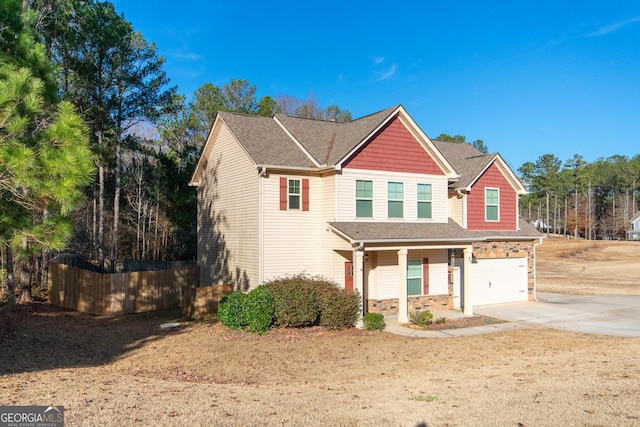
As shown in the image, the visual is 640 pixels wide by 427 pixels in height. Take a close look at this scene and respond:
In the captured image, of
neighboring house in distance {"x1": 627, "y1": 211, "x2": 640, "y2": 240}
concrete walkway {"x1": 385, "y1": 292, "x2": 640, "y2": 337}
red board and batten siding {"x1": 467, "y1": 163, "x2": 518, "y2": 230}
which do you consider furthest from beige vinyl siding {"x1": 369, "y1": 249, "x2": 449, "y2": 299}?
neighboring house in distance {"x1": 627, "y1": 211, "x2": 640, "y2": 240}

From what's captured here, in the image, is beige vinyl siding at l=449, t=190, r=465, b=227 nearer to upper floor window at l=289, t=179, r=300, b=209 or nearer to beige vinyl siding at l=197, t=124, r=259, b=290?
upper floor window at l=289, t=179, r=300, b=209

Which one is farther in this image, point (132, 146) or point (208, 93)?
point (208, 93)

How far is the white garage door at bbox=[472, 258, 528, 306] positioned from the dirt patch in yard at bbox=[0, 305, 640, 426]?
18.5 ft

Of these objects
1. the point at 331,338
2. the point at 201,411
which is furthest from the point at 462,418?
the point at 331,338

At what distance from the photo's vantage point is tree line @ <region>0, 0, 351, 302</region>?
8594 mm

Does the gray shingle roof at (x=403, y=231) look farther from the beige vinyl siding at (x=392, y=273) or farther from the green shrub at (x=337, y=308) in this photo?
the green shrub at (x=337, y=308)

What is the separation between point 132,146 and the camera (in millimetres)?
28734

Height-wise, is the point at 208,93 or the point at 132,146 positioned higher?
the point at 208,93

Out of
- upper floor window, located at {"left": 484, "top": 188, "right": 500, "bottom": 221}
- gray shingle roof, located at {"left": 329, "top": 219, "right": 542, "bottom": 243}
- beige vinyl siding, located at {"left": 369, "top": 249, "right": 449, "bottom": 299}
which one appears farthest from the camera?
upper floor window, located at {"left": 484, "top": 188, "right": 500, "bottom": 221}

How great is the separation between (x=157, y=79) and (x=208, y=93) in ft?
44.7

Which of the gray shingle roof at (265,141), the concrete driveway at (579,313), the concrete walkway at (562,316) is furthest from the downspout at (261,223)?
the concrete driveway at (579,313)

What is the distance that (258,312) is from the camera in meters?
15.3

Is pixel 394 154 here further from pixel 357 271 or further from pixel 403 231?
pixel 357 271

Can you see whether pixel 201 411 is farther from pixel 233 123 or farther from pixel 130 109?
pixel 130 109
